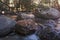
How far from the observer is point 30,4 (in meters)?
3.19

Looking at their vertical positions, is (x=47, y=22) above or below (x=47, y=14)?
below

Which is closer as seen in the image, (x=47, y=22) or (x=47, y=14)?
(x=47, y=22)

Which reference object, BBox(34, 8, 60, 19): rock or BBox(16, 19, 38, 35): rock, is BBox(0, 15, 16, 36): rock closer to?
BBox(16, 19, 38, 35): rock

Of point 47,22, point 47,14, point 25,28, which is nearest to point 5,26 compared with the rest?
point 25,28

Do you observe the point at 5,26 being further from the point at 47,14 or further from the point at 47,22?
the point at 47,14

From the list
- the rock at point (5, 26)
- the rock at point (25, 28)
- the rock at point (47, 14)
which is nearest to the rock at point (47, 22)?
the rock at point (47, 14)

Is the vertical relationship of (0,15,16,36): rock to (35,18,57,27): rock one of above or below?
above

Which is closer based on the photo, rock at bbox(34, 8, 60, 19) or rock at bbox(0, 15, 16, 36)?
rock at bbox(0, 15, 16, 36)

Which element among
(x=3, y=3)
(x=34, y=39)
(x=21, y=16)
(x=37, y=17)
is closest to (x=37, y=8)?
(x=37, y=17)

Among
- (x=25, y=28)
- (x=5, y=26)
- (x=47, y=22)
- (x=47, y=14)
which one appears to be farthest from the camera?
(x=47, y=14)

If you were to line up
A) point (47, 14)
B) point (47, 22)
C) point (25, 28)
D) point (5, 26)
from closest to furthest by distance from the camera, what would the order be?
point (5, 26), point (25, 28), point (47, 22), point (47, 14)

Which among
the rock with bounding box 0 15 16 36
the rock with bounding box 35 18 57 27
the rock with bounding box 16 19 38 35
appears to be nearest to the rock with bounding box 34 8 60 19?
the rock with bounding box 35 18 57 27

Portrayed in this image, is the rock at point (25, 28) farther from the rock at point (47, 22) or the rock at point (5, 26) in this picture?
the rock at point (47, 22)

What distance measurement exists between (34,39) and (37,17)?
0.81 m
